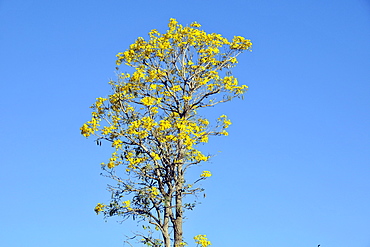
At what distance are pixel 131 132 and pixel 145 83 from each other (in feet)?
4.72

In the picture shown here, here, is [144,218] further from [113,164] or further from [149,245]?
[113,164]

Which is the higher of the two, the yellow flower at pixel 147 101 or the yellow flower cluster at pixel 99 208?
the yellow flower at pixel 147 101

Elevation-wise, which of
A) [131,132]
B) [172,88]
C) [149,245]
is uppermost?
[172,88]

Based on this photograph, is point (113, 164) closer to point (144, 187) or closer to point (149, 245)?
point (144, 187)

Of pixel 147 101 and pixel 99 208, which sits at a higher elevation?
pixel 147 101

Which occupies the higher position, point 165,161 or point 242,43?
point 242,43

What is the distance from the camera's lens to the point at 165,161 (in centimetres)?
1358

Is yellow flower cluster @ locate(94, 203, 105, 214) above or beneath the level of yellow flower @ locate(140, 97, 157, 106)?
beneath

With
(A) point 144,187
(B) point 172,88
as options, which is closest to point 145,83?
(B) point 172,88

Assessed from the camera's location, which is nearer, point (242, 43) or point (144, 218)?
point (144, 218)

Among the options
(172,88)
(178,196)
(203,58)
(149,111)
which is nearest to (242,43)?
(203,58)

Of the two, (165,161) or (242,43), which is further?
(242,43)

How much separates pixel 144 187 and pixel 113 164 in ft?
2.99

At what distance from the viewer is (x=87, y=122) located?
45.2ft
